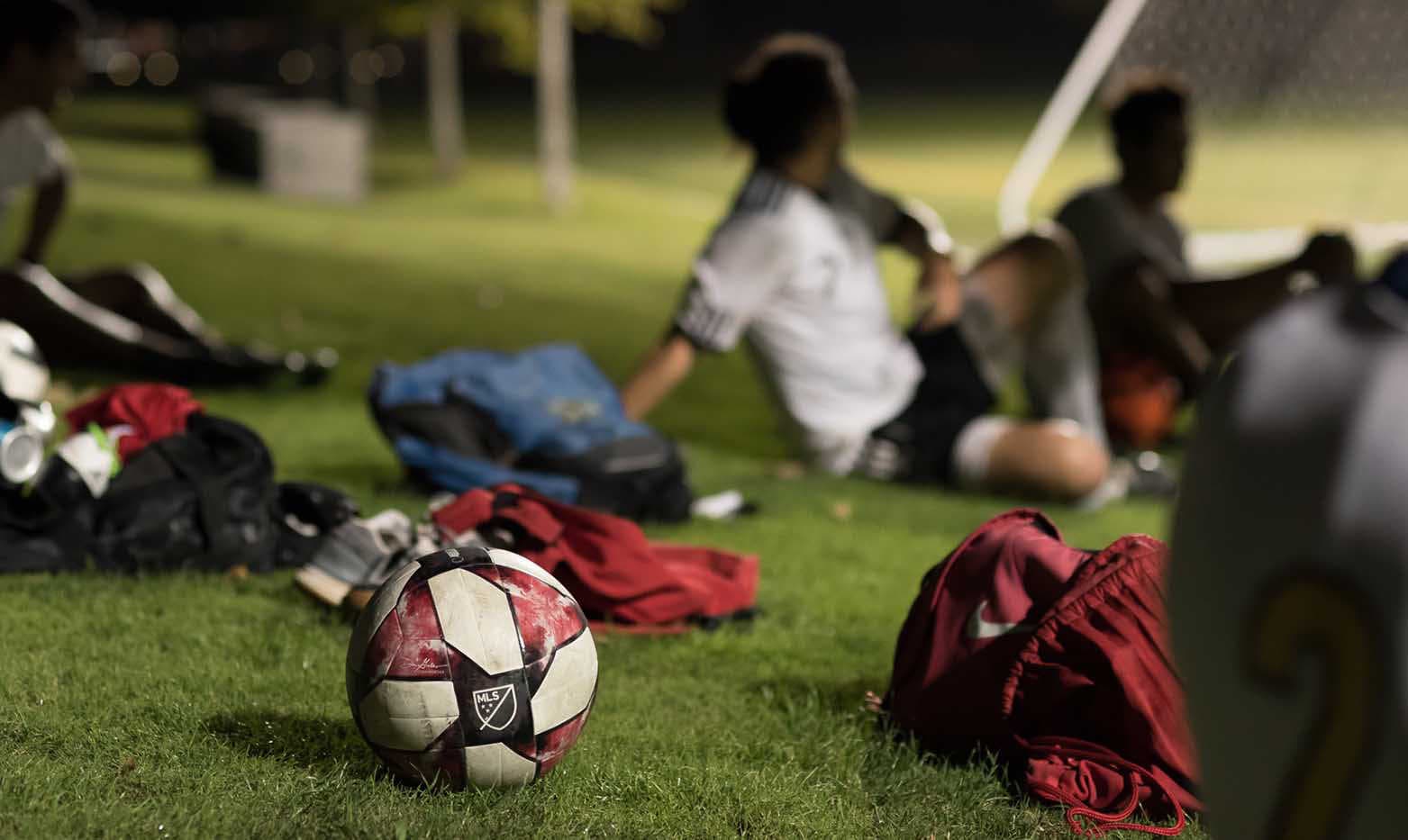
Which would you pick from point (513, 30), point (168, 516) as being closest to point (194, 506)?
point (168, 516)

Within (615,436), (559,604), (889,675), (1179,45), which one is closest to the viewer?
(559,604)

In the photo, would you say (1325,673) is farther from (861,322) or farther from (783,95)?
(861,322)

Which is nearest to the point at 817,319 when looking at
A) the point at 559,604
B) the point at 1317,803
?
the point at 559,604

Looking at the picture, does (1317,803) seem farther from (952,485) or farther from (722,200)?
(722,200)

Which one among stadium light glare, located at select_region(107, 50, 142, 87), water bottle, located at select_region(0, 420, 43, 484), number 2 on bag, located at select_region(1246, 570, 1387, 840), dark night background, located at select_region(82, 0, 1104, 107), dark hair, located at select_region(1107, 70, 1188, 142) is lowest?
stadium light glare, located at select_region(107, 50, 142, 87)

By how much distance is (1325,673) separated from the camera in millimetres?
1793

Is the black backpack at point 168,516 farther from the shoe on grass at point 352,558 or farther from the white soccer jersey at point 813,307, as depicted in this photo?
the white soccer jersey at point 813,307

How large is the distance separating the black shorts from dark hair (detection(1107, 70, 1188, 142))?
1.60 m

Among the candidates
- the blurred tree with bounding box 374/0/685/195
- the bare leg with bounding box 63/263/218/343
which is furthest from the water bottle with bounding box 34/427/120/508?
the blurred tree with bounding box 374/0/685/195

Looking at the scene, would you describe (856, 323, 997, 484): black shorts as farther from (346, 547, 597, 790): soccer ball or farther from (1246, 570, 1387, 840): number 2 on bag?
(1246, 570, 1387, 840): number 2 on bag

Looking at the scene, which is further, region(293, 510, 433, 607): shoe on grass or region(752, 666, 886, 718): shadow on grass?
region(293, 510, 433, 607): shoe on grass

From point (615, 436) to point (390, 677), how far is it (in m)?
2.68

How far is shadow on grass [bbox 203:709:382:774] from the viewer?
10.5ft

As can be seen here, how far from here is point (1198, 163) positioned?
2111 cm
